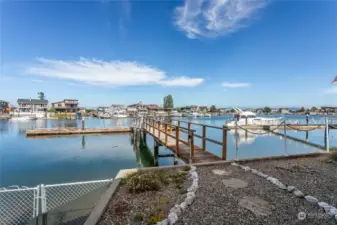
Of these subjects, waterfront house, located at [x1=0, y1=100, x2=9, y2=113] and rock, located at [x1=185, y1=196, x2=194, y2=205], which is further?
waterfront house, located at [x1=0, y1=100, x2=9, y2=113]

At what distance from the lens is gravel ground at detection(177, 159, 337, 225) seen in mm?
2697

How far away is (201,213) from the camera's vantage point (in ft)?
9.38

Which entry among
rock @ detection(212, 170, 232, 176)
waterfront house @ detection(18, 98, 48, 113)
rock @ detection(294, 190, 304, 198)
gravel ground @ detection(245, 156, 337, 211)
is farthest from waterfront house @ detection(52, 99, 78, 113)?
rock @ detection(294, 190, 304, 198)

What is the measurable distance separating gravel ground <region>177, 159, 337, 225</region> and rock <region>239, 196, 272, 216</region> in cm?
8

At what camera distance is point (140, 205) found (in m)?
3.18

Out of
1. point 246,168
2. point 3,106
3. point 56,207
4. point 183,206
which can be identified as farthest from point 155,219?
point 3,106

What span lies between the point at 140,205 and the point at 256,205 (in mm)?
2014

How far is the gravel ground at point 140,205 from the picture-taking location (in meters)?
2.78

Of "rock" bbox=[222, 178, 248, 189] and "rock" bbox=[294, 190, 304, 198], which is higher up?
"rock" bbox=[294, 190, 304, 198]

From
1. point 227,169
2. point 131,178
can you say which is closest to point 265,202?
point 227,169

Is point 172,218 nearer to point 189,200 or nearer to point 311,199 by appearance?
point 189,200

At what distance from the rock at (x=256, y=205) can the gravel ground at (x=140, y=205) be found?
42.6 inches

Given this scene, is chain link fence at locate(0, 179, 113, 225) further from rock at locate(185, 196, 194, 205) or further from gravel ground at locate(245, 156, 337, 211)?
gravel ground at locate(245, 156, 337, 211)

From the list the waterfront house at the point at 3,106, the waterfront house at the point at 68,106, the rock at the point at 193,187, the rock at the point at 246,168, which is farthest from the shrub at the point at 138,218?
the waterfront house at the point at 3,106
